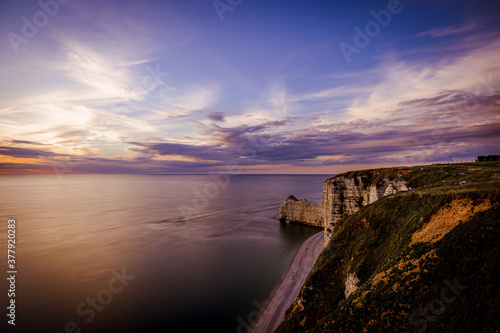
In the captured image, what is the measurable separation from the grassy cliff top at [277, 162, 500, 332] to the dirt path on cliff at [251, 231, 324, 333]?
14.2 meters

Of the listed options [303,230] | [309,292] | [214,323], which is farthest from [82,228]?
[309,292]

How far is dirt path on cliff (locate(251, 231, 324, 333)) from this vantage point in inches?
1025

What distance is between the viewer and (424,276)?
28.3 ft

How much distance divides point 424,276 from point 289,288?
29075 mm

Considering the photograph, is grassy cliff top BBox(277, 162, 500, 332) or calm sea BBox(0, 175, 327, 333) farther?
calm sea BBox(0, 175, 327, 333)

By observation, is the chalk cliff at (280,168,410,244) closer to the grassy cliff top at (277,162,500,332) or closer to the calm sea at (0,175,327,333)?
the calm sea at (0,175,327,333)

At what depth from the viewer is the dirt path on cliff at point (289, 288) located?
85.4 ft

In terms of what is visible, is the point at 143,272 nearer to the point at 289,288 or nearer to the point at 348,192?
the point at 289,288

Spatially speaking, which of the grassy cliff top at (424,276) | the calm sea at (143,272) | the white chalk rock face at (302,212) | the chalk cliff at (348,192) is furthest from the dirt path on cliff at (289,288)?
the grassy cliff top at (424,276)

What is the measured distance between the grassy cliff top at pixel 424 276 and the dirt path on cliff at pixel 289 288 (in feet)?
46.6

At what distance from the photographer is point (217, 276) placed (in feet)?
128

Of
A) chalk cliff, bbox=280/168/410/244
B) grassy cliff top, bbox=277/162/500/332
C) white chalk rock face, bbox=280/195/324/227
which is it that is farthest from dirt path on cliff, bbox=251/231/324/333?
grassy cliff top, bbox=277/162/500/332

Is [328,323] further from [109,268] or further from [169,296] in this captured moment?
[109,268]

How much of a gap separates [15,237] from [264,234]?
67578mm
